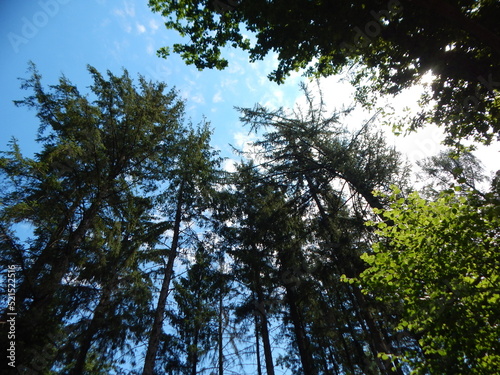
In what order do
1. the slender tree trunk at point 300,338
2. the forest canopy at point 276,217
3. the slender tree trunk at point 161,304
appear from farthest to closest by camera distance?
the slender tree trunk at point 300,338
the slender tree trunk at point 161,304
the forest canopy at point 276,217

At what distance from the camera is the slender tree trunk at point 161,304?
277 inches

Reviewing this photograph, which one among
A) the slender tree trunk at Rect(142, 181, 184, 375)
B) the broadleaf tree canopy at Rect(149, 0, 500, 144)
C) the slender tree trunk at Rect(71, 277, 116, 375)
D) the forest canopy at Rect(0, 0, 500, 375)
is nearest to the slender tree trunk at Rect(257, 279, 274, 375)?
the forest canopy at Rect(0, 0, 500, 375)

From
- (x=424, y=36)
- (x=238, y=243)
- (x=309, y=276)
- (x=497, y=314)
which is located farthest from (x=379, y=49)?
(x=238, y=243)

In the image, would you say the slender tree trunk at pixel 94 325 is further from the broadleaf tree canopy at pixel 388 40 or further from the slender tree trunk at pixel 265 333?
the broadleaf tree canopy at pixel 388 40

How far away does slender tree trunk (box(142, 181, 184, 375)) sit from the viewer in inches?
277

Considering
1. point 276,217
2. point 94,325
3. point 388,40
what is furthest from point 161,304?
point 388,40

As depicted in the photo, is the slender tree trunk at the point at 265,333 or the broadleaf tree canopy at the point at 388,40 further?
the slender tree trunk at the point at 265,333

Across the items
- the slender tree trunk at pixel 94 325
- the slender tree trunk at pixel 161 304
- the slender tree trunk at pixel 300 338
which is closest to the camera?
the slender tree trunk at pixel 161 304

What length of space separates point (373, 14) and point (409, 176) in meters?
5.68

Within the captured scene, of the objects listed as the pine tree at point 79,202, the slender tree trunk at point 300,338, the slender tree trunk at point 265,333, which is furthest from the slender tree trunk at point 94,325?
the slender tree trunk at point 300,338

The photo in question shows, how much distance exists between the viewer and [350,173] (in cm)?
862

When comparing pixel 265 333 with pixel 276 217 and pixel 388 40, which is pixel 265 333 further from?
pixel 388 40

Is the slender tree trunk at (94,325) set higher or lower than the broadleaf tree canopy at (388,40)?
A: lower

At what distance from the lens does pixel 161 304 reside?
823cm
